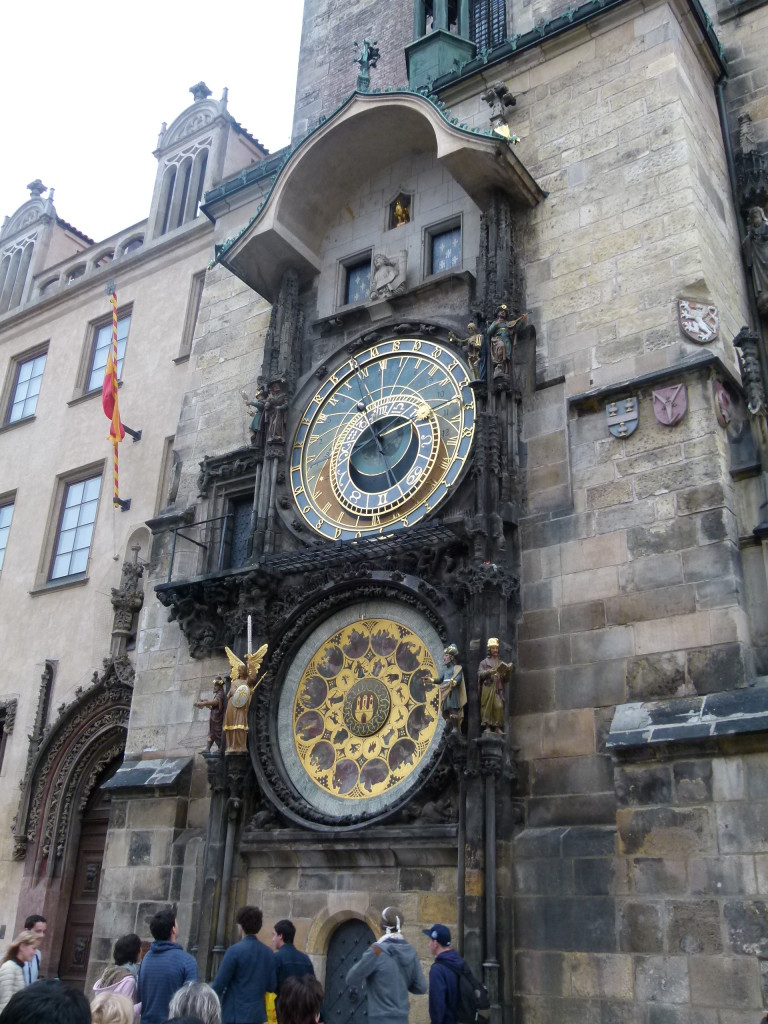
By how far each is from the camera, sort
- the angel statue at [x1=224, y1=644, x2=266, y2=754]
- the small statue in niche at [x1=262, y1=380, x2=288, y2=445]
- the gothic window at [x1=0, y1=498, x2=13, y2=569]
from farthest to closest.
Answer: the gothic window at [x1=0, y1=498, x2=13, y2=569] < the small statue in niche at [x1=262, y1=380, x2=288, y2=445] < the angel statue at [x1=224, y1=644, x2=266, y2=754]

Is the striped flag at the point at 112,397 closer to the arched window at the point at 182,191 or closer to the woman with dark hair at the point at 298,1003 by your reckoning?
the arched window at the point at 182,191

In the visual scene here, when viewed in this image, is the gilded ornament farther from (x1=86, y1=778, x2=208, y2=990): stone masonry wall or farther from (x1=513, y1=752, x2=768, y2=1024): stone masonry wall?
(x1=513, y1=752, x2=768, y2=1024): stone masonry wall

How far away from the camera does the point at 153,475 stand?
16.0m

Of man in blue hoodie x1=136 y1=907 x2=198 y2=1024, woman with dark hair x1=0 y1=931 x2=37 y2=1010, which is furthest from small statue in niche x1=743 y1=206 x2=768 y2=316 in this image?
woman with dark hair x1=0 y1=931 x2=37 y2=1010

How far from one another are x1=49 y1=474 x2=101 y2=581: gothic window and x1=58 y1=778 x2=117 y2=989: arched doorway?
3570 millimetres

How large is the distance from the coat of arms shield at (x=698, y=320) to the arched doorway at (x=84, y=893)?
907 cm

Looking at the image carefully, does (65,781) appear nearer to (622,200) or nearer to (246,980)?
(246,980)

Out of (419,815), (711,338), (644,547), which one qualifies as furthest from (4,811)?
(711,338)

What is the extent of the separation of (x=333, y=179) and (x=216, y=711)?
6838 millimetres

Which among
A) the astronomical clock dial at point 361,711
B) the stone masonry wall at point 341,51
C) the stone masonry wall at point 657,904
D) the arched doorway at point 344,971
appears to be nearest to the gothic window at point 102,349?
the stone masonry wall at point 341,51

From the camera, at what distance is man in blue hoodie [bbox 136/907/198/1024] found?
6023 mm

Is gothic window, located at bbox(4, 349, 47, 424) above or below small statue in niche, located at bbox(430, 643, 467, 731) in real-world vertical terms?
above

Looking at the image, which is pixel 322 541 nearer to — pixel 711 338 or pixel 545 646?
pixel 545 646

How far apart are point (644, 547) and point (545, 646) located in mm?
1262
